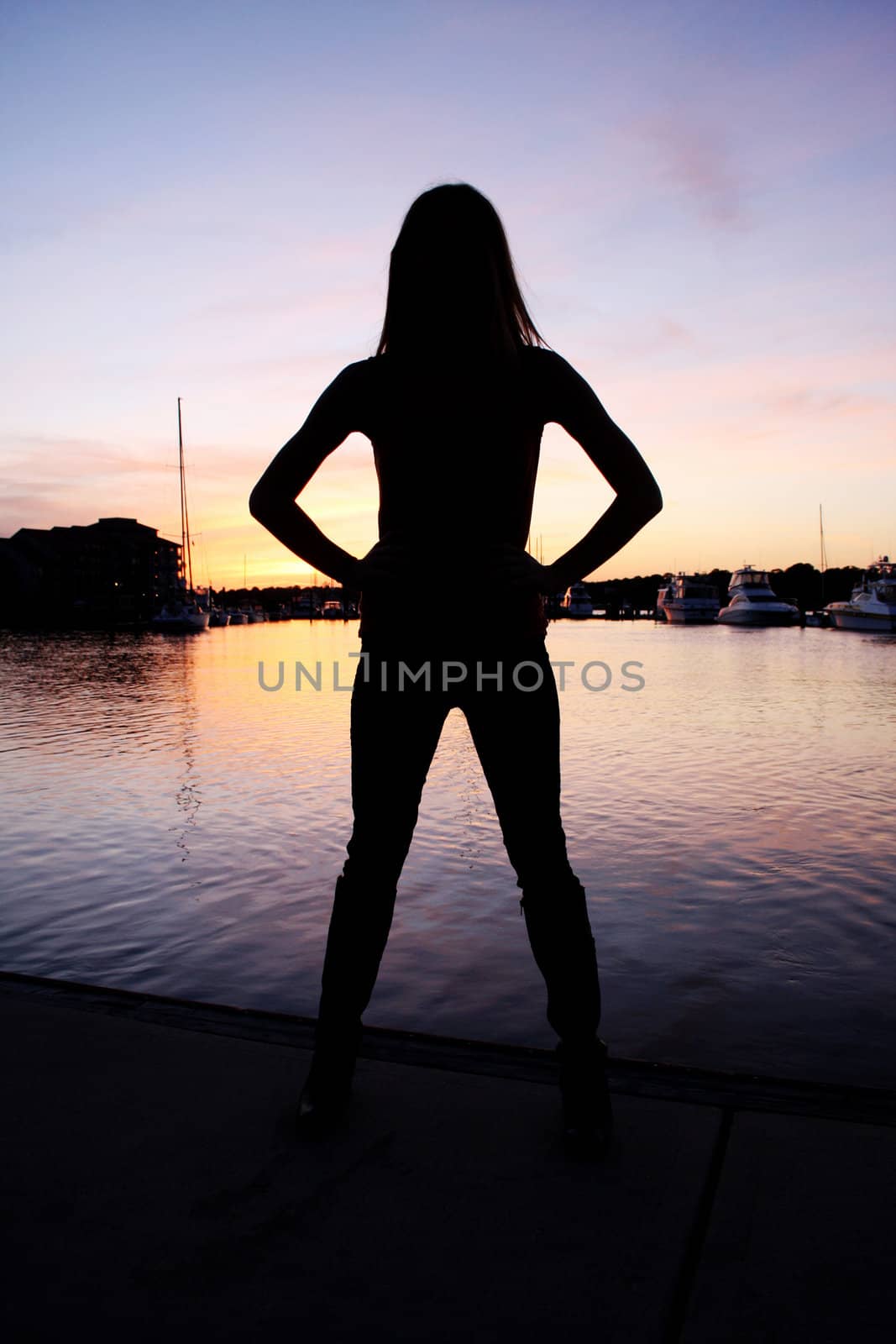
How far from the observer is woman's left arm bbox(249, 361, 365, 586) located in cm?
215

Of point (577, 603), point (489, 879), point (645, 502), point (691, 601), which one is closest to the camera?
point (645, 502)

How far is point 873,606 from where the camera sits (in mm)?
58062

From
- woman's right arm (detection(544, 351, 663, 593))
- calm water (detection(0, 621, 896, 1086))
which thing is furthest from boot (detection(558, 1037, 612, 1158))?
woman's right arm (detection(544, 351, 663, 593))

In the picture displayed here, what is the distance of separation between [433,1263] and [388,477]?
1477 mm

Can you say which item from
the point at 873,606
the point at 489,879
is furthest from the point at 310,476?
the point at 873,606

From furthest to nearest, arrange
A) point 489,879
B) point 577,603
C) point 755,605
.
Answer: point 577,603 < point 755,605 < point 489,879

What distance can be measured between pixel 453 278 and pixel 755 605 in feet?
223

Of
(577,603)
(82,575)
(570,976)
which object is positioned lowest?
(570,976)

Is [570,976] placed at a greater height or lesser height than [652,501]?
lesser

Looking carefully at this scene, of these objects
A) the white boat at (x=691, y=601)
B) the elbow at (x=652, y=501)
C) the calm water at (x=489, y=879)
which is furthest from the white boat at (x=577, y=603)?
the elbow at (x=652, y=501)

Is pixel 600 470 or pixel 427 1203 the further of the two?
pixel 600 470

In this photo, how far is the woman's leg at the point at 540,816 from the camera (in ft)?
6.84

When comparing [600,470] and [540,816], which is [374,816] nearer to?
[540,816]

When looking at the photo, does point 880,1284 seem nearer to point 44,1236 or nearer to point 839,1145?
point 839,1145
